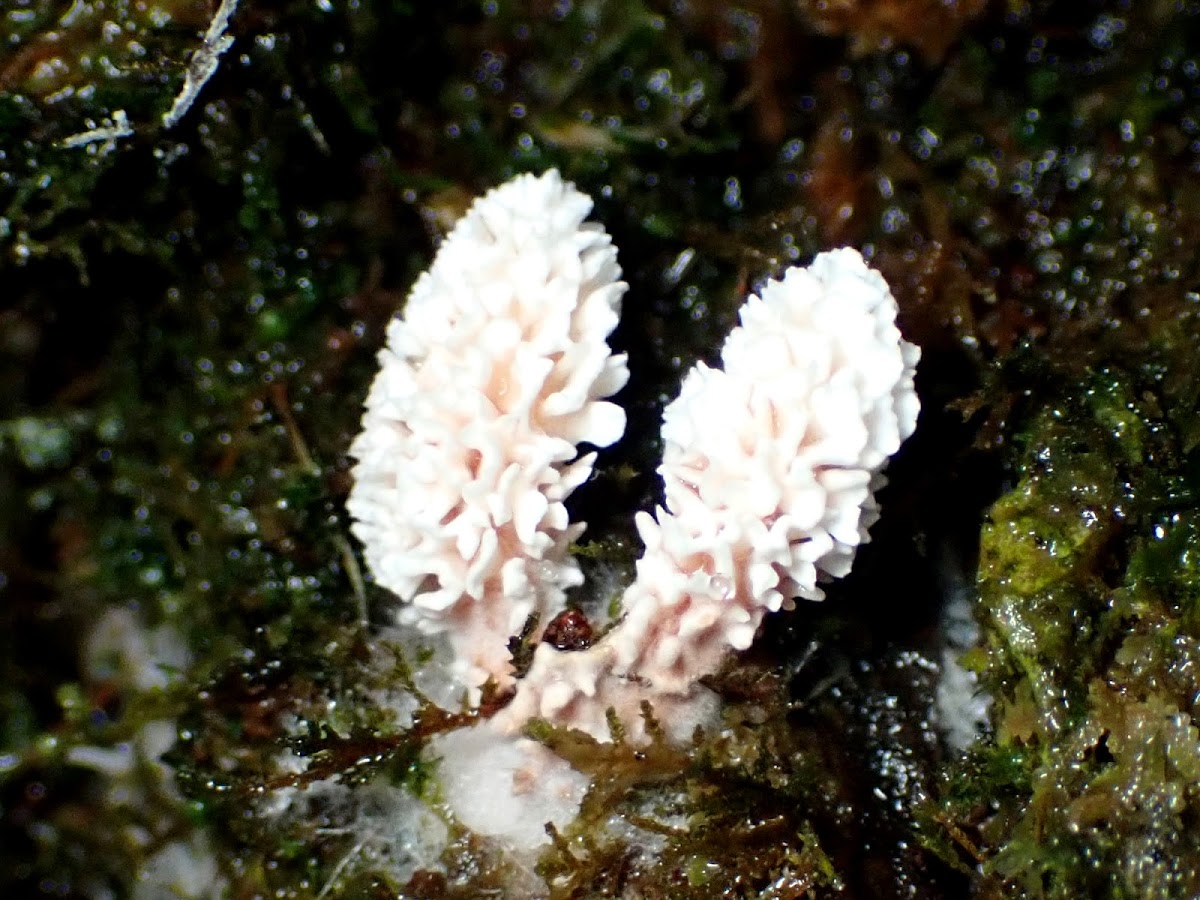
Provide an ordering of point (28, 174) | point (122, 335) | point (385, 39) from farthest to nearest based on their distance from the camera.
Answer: point (122, 335) → point (385, 39) → point (28, 174)

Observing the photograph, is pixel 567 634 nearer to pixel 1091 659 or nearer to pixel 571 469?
pixel 571 469

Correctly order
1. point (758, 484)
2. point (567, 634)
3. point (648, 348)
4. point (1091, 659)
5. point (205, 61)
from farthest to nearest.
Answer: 1. point (648, 348)
2. point (205, 61)
3. point (567, 634)
4. point (1091, 659)
5. point (758, 484)

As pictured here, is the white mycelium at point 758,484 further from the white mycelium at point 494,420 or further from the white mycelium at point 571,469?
the white mycelium at point 494,420

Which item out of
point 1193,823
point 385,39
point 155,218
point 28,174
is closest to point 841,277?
point 1193,823

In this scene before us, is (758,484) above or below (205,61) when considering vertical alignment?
below

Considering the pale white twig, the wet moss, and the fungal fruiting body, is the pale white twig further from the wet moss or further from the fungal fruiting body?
the fungal fruiting body

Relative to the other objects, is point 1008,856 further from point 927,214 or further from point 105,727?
point 105,727

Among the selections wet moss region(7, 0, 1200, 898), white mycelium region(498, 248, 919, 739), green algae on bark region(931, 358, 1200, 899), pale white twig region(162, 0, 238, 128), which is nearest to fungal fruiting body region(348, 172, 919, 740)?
white mycelium region(498, 248, 919, 739)

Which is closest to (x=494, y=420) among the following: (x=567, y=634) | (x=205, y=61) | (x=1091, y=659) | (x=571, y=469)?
(x=571, y=469)
